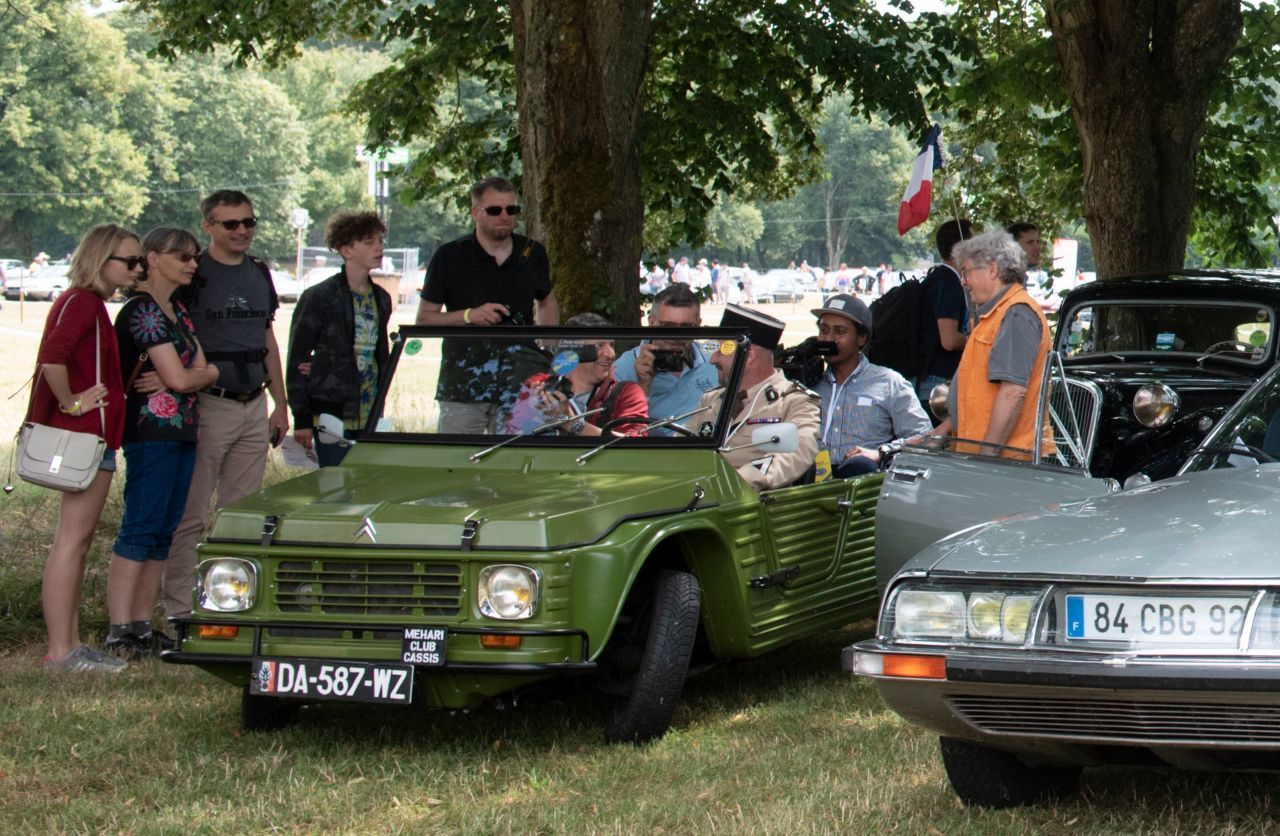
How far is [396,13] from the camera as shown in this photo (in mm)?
18500

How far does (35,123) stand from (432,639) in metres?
78.6

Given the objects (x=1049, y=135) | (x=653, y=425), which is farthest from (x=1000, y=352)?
(x=1049, y=135)

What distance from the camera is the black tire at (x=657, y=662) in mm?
6242

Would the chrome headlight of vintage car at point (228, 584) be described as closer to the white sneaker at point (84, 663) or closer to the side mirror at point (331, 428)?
the side mirror at point (331, 428)

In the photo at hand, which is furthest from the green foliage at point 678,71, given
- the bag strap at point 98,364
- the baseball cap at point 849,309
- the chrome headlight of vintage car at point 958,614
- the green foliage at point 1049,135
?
the chrome headlight of vintage car at point 958,614

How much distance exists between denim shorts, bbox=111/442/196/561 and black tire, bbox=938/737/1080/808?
4.31m

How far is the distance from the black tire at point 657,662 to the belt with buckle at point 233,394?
2.96 meters

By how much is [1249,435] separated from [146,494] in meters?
4.85

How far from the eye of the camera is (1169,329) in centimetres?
1109

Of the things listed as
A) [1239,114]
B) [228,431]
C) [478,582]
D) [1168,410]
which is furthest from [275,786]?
[1239,114]

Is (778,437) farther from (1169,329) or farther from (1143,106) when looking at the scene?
(1143,106)

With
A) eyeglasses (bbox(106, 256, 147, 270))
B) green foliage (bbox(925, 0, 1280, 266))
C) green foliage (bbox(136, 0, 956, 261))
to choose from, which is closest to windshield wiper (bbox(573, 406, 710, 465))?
eyeglasses (bbox(106, 256, 147, 270))

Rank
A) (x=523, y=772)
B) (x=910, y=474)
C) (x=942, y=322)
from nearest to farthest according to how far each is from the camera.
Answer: (x=523, y=772) < (x=910, y=474) < (x=942, y=322)

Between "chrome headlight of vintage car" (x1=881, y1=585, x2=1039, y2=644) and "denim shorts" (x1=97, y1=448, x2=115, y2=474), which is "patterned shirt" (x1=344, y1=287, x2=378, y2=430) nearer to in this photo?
"denim shorts" (x1=97, y1=448, x2=115, y2=474)
